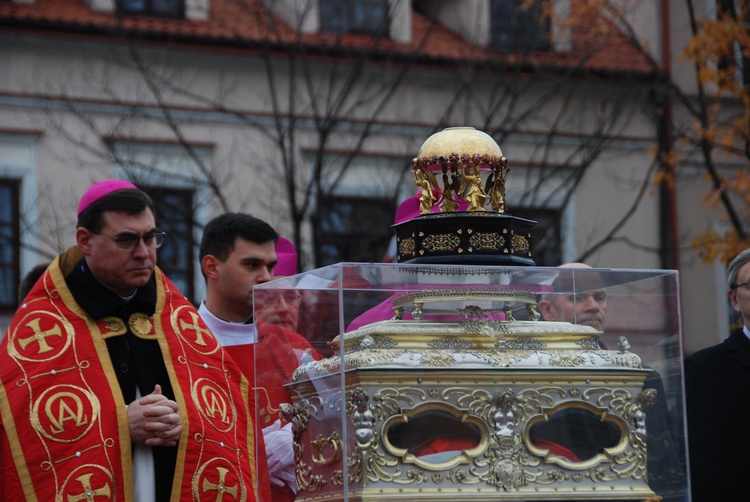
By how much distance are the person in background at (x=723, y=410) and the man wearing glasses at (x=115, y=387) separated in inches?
79.3

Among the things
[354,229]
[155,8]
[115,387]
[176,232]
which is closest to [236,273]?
[115,387]

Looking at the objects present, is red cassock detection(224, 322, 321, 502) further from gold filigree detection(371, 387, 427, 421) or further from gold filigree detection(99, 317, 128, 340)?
gold filigree detection(99, 317, 128, 340)

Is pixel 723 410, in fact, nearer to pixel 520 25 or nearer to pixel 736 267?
pixel 736 267

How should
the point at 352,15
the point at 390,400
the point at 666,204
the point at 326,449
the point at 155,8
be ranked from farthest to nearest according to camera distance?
the point at 666,204, the point at 155,8, the point at 352,15, the point at 326,449, the point at 390,400

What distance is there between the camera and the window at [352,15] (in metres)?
18.0

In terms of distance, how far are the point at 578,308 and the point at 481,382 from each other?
0.50 m

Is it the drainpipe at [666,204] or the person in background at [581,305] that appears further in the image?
the drainpipe at [666,204]

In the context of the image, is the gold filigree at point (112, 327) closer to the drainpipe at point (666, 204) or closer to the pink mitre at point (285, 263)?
the pink mitre at point (285, 263)

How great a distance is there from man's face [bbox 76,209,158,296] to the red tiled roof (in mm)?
10319

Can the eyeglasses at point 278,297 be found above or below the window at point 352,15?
below

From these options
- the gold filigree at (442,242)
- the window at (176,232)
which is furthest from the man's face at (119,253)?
the window at (176,232)

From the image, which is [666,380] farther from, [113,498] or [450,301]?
[113,498]

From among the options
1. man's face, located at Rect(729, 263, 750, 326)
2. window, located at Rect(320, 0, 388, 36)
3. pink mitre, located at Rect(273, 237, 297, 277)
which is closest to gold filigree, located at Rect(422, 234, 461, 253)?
man's face, located at Rect(729, 263, 750, 326)

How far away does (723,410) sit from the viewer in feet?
23.1
